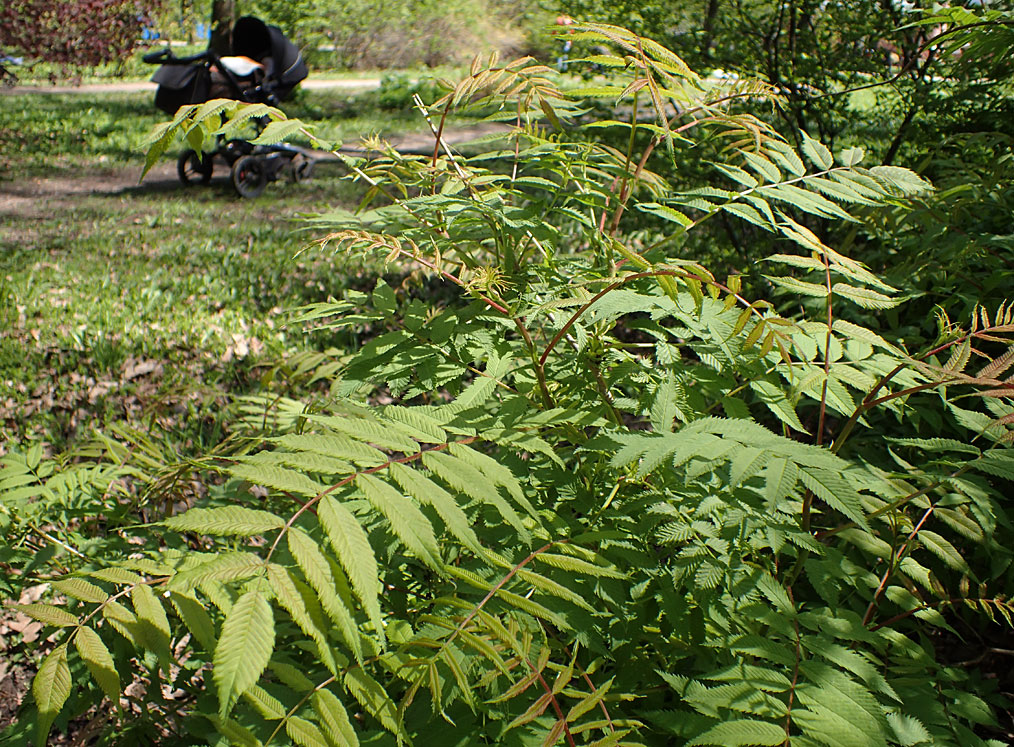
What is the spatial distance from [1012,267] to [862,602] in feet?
4.02

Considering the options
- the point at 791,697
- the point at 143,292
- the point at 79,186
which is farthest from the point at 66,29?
the point at 791,697

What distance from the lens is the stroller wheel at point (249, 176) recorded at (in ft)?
27.6

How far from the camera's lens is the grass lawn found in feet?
13.3

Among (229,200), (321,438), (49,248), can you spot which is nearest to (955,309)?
(321,438)

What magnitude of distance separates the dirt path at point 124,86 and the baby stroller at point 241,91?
10.1 m

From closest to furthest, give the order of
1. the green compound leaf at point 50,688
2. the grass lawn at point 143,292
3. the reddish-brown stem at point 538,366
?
the green compound leaf at point 50,688 < the reddish-brown stem at point 538,366 < the grass lawn at point 143,292

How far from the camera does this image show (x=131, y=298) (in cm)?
523

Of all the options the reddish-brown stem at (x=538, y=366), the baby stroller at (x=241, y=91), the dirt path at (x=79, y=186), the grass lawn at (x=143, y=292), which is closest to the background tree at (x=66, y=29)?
the dirt path at (x=79, y=186)

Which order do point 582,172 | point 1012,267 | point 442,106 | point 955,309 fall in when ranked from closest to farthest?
point 582,172
point 442,106
point 1012,267
point 955,309

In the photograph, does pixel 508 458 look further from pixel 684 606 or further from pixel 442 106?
pixel 442 106

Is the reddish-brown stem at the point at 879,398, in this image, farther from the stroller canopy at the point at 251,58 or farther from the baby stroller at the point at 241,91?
the stroller canopy at the point at 251,58

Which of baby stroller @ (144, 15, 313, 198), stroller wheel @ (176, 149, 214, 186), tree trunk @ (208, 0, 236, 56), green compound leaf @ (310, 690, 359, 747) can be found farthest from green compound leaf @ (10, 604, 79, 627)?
tree trunk @ (208, 0, 236, 56)

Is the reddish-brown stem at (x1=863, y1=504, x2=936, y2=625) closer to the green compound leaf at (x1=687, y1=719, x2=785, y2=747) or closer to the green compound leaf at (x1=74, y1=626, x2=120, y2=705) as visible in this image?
the green compound leaf at (x1=687, y1=719, x2=785, y2=747)

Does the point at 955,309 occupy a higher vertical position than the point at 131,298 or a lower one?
higher
